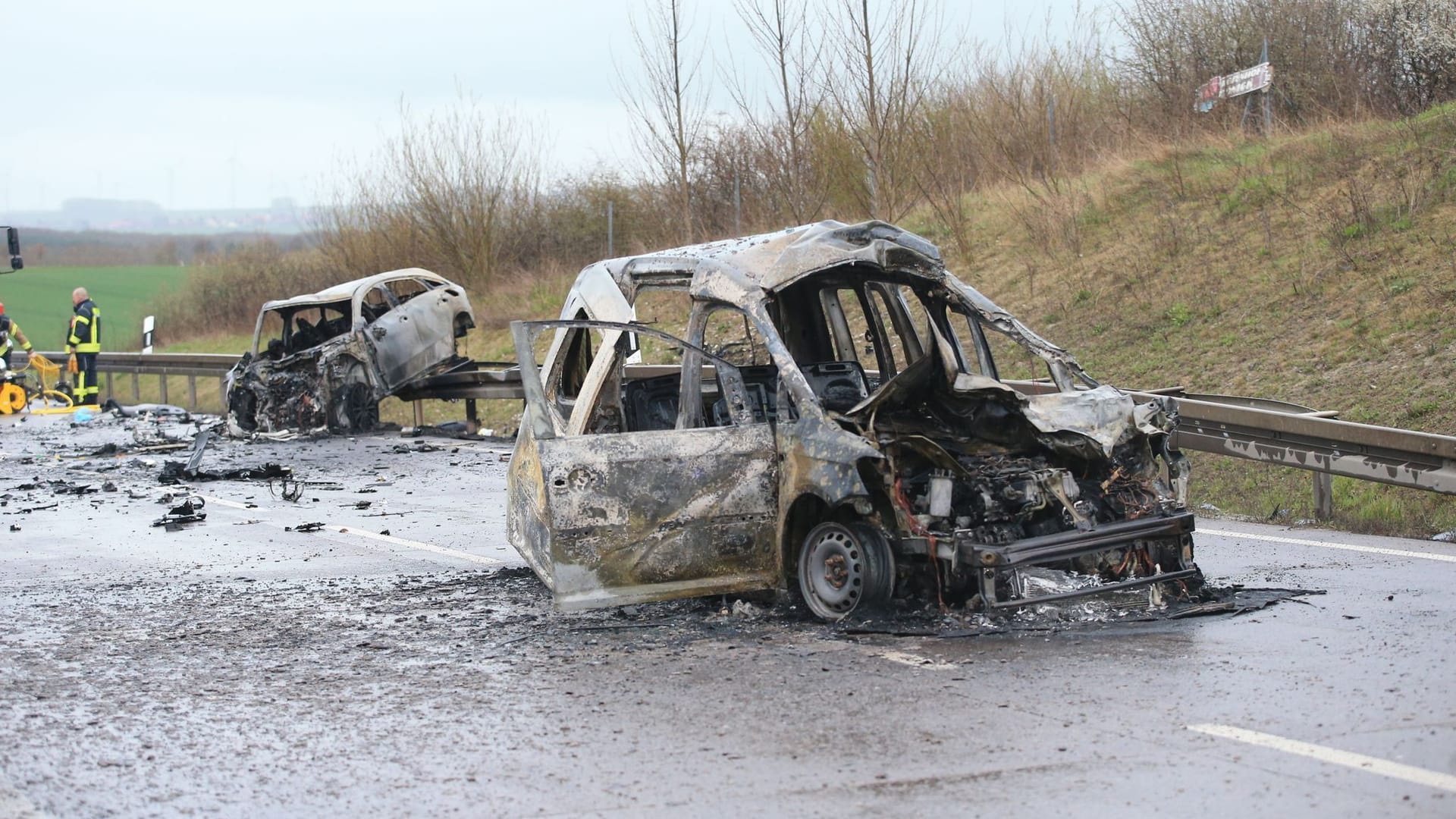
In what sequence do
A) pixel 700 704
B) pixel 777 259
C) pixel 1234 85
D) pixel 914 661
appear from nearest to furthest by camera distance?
pixel 700 704, pixel 914 661, pixel 777 259, pixel 1234 85

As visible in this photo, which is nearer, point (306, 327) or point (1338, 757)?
point (1338, 757)

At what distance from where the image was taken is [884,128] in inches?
758

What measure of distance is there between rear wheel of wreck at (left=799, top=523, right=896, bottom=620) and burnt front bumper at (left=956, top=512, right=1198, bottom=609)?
0.45 m

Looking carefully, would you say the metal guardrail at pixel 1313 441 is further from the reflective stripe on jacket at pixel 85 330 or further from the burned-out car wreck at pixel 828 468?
the reflective stripe on jacket at pixel 85 330

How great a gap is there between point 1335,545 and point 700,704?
16.2ft

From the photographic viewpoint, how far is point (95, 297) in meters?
66.9

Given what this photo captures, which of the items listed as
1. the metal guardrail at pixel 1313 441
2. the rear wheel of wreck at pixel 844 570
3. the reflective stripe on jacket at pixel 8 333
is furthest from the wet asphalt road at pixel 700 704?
the reflective stripe on jacket at pixel 8 333

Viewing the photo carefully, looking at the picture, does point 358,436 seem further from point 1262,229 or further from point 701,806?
point 701,806

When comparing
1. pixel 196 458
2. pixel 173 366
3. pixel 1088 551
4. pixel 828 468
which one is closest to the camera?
pixel 1088 551

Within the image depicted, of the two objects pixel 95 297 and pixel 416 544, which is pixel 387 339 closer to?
pixel 416 544

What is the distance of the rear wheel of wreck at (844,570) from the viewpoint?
23.5 ft

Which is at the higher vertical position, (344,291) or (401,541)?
(344,291)

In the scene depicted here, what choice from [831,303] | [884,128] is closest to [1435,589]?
[831,303]

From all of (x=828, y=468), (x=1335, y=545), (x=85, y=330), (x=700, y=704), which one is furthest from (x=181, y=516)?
(x=85, y=330)
